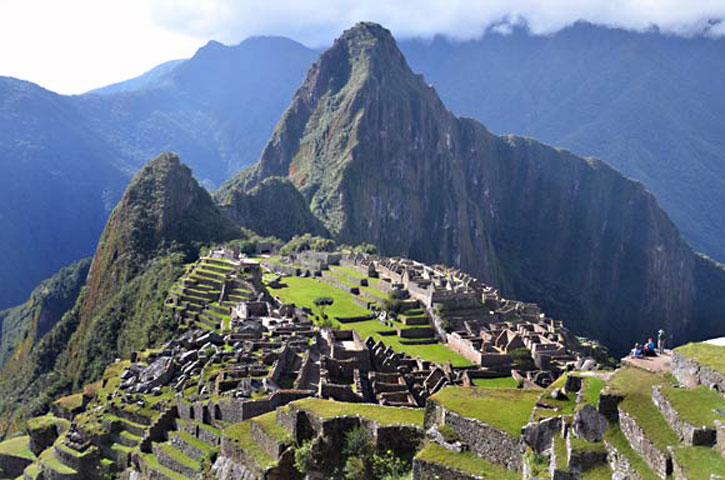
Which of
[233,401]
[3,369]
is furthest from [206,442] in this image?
[3,369]

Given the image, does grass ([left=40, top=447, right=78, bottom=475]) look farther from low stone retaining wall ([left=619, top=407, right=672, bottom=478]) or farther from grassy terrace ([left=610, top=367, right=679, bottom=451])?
low stone retaining wall ([left=619, top=407, right=672, bottom=478])

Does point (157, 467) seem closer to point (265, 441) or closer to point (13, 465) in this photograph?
point (265, 441)

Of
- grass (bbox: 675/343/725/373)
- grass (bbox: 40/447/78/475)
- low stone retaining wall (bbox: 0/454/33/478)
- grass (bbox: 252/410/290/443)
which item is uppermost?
grass (bbox: 675/343/725/373)

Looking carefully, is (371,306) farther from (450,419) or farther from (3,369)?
(3,369)

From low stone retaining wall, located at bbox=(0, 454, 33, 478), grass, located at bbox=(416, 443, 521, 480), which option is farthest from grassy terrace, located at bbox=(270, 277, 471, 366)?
grass, located at bbox=(416, 443, 521, 480)

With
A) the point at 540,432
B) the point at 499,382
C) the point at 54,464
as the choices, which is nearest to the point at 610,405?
the point at 540,432

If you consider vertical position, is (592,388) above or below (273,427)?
above

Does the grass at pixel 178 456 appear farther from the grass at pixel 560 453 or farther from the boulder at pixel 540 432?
the grass at pixel 560 453
